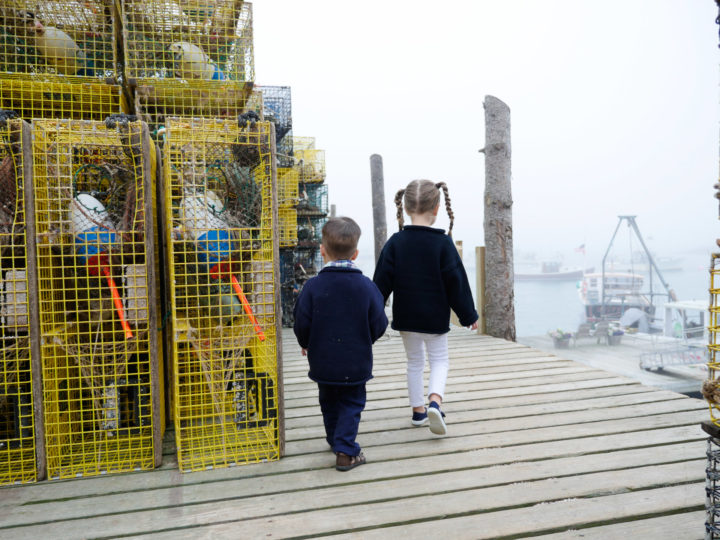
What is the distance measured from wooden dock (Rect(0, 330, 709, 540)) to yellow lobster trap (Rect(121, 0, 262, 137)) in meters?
2.37

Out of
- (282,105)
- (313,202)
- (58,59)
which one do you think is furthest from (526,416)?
(313,202)

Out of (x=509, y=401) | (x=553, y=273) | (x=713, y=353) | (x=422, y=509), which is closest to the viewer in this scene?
(x=713, y=353)

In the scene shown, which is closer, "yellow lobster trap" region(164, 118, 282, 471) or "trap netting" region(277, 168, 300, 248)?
"yellow lobster trap" region(164, 118, 282, 471)

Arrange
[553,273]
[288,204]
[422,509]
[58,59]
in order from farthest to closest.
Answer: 1. [553,273]
2. [288,204]
3. [58,59]
4. [422,509]

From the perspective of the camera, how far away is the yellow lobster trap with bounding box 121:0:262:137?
3.53 meters

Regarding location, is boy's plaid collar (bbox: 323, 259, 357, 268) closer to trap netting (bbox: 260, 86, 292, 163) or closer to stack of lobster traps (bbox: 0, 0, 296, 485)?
stack of lobster traps (bbox: 0, 0, 296, 485)

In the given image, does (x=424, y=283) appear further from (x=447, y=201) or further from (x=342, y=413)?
(x=342, y=413)

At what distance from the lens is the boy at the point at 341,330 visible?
2279mm

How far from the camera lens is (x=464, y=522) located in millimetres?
1790

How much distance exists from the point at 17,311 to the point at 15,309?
0.11m

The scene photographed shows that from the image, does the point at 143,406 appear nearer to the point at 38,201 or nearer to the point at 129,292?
the point at 129,292

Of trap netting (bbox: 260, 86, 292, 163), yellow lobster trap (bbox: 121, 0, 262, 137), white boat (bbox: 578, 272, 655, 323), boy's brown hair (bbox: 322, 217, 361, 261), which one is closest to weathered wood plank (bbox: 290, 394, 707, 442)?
boy's brown hair (bbox: 322, 217, 361, 261)

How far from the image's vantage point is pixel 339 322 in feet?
7.53

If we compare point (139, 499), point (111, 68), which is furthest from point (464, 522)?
point (111, 68)
